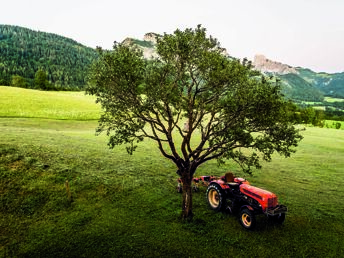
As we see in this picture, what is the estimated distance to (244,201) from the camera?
16641 millimetres

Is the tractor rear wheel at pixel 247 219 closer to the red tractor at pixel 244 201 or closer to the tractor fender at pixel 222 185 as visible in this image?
the red tractor at pixel 244 201

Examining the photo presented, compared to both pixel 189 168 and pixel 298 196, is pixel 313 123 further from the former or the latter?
pixel 189 168

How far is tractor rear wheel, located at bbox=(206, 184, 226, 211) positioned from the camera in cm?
1761

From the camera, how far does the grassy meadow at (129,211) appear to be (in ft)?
46.9

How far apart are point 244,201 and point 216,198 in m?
2.39

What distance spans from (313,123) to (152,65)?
430 feet

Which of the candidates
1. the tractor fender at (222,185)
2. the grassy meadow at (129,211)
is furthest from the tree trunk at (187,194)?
the tractor fender at (222,185)

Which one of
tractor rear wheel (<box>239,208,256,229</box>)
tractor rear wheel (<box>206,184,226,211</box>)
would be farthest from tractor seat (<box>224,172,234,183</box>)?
tractor rear wheel (<box>239,208,256,229</box>)

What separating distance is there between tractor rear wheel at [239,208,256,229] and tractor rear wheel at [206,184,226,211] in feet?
5.52

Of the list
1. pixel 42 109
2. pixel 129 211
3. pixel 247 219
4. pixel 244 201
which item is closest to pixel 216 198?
pixel 244 201

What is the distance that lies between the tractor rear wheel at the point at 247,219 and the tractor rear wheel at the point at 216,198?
1.68 m

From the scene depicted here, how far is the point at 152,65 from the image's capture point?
1520 centimetres

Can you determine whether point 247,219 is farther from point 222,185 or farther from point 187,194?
point 187,194

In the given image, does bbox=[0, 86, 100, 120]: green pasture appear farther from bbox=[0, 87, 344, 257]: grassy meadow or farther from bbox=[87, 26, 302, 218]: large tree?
bbox=[87, 26, 302, 218]: large tree
